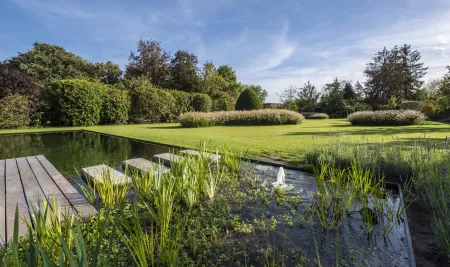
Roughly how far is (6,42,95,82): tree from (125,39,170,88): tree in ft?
13.8

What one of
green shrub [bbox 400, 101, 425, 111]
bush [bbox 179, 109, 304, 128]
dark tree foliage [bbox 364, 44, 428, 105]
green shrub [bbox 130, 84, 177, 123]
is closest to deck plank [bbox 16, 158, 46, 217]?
bush [bbox 179, 109, 304, 128]

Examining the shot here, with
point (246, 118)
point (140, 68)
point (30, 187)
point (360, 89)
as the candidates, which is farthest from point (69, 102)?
point (360, 89)

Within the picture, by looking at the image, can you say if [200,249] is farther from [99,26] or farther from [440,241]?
[99,26]

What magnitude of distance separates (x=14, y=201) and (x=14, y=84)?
16.4m

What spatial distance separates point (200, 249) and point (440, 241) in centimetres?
169

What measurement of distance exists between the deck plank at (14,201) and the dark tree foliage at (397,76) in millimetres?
39252

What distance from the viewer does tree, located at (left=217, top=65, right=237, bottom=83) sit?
32.9 metres

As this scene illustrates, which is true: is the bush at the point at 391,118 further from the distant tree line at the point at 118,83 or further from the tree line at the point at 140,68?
the tree line at the point at 140,68

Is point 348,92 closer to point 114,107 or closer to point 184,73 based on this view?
point 184,73

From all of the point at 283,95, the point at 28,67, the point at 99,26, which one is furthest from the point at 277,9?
the point at 283,95

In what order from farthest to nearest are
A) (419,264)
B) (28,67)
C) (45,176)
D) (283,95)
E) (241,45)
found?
(283,95)
(28,67)
(241,45)
(45,176)
(419,264)

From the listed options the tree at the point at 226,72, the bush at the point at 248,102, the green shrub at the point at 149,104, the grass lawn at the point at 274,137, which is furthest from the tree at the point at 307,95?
the grass lawn at the point at 274,137

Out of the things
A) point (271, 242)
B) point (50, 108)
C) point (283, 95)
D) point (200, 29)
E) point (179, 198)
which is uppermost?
point (200, 29)

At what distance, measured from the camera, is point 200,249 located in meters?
1.68
